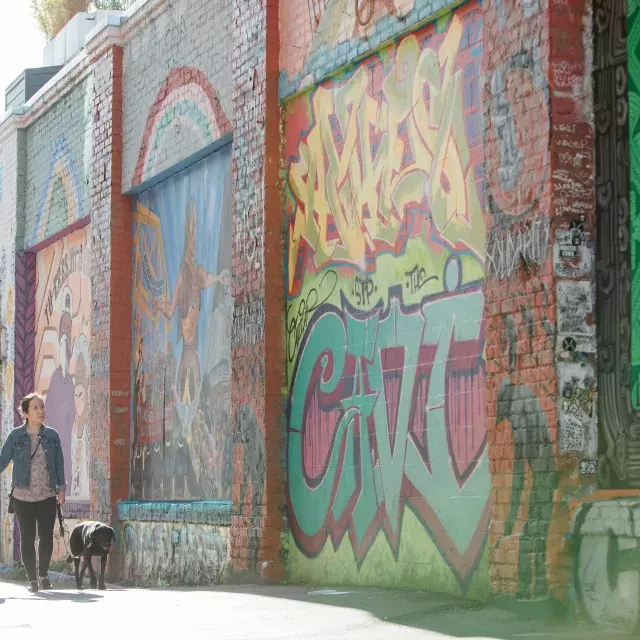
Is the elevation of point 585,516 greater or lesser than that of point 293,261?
lesser

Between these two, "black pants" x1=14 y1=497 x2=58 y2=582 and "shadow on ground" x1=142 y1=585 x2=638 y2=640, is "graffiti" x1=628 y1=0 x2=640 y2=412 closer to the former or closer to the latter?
"shadow on ground" x1=142 y1=585 x2=638 y2=640

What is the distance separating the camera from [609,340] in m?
7.83

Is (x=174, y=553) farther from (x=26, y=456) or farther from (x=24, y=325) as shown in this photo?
(x=24, y=325)

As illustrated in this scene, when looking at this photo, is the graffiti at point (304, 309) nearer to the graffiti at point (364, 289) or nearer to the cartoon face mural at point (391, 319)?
the cartoon face mural at point (391, 319)

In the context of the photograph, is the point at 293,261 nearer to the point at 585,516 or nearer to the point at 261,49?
the point at 261,49

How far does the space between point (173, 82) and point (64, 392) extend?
5.47 m

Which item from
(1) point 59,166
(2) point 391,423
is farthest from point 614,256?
(1) point 59,166

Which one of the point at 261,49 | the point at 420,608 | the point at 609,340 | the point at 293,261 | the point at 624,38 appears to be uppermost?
the point at 261,49

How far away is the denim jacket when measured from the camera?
12.0 m

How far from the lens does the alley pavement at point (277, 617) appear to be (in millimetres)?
7410

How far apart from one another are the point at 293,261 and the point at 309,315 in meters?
0.58

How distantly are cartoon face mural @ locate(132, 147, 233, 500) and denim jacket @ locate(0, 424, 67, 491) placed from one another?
1.70m

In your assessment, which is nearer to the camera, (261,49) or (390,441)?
(390,441)

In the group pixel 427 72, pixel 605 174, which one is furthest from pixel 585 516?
pixel 427 72
